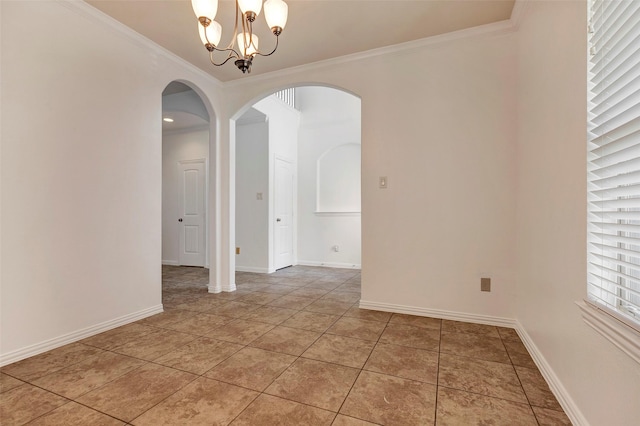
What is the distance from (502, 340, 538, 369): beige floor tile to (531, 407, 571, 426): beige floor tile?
46 cm

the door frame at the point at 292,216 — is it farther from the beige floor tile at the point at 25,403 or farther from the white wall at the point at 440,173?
the beige floor tile at the point at 25,403

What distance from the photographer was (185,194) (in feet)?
18.8

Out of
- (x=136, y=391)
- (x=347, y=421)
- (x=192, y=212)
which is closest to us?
(x=347, y=421)

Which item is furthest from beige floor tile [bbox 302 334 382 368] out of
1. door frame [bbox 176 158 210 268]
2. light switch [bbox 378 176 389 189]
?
door frame [bbox 176 158 210 268]

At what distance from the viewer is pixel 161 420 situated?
1.37 m

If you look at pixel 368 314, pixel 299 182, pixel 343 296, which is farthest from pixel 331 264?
pixel 368 314

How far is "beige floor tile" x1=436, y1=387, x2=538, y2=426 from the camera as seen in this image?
136 centimetres

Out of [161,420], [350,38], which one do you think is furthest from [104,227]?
[350,38]

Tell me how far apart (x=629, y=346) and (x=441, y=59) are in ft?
8.47

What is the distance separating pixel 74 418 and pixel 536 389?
235 centimetres

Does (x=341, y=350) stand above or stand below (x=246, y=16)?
below

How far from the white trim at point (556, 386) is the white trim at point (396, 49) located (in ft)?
8.21

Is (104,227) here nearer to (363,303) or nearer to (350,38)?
(363,303)

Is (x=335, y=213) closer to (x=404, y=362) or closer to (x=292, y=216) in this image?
(x=292, y=216)
